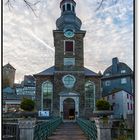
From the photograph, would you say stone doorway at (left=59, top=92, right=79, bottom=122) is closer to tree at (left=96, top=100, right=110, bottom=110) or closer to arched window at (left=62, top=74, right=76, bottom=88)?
arched window at (left=62, top=74, right=76, bottom=88)

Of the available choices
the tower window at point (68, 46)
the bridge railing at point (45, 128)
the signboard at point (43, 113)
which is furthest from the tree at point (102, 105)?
the tower window at point (68, 46)

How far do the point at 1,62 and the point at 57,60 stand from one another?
0.90 meters

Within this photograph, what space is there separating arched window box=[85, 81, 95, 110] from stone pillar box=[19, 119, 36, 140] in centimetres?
84

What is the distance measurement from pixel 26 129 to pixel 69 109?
0.84 meters

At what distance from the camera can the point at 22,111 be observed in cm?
387

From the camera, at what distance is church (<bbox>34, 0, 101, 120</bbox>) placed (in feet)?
14.0

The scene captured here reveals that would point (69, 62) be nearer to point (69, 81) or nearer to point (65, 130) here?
point (69, 81)

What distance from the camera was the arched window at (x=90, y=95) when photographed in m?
4.26

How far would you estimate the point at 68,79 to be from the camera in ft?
15.2

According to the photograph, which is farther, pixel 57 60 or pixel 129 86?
pixel 57 60

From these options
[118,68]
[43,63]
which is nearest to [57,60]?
[43,63]

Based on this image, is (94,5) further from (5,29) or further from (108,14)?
(5,29)

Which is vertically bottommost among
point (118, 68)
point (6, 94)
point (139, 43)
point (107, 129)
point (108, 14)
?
point (107, 129)

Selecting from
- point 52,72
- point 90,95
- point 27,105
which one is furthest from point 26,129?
point 90,95
